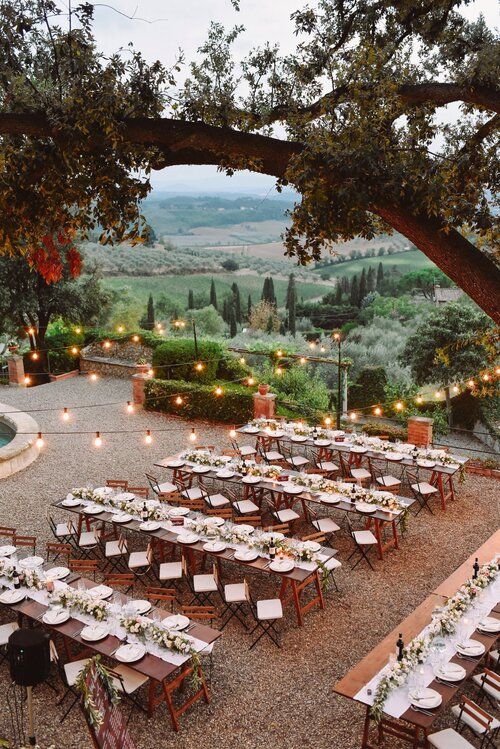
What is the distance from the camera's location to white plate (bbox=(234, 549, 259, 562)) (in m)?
8.44

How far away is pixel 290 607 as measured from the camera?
8.66m

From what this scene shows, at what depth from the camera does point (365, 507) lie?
9.94 m

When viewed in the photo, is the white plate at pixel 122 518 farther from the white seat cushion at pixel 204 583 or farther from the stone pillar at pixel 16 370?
the stone pillar at pixel 16 370

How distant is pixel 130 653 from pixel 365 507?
460 centimetres

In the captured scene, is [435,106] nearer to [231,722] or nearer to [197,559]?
[231,722]

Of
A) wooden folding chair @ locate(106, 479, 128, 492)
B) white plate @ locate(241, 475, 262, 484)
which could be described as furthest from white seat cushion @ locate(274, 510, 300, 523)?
wooden folding chair @ locate(106, 479, 128, 492)

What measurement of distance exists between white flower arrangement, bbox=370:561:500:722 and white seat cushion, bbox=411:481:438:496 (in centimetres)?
316

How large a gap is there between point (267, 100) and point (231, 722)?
6.17 metres

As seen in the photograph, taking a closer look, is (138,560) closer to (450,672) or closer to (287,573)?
(287,573)

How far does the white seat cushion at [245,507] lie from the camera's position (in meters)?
10.8

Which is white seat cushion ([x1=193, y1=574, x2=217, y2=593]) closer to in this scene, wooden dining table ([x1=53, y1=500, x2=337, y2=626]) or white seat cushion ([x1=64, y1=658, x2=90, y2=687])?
wooden dining table ([x1=53, y1=500, x2=337, y2=626])

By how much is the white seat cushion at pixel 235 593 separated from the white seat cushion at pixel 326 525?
2170mm

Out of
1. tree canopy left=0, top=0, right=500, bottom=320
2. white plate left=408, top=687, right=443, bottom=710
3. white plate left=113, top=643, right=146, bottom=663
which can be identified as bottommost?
white plate left=113, top=643, right=146, bottom=663

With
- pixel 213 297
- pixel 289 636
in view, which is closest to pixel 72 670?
pixel 289 636
